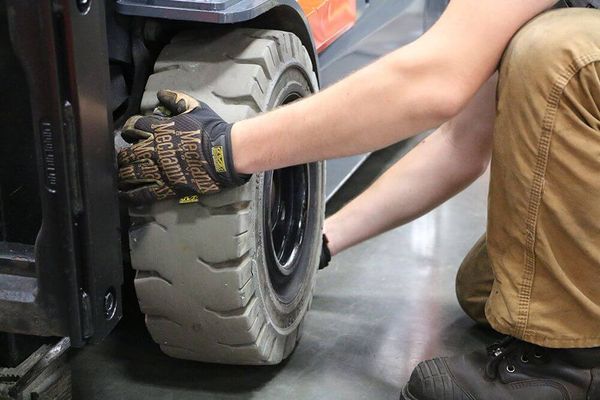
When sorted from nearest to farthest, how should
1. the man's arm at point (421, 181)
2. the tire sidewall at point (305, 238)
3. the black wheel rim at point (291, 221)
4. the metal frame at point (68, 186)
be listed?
1. the metal frame at point (68, 186)
2. the tire sidewall at point (305, 238)
3. the black wheel rim at point (291, 221)
4. the man's arm at point (421, 181)

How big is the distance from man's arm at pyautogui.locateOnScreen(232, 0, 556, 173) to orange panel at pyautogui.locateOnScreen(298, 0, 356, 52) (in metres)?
0.47

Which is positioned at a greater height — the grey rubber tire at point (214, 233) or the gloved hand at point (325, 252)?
the grey rubber tire at point (214, 233)

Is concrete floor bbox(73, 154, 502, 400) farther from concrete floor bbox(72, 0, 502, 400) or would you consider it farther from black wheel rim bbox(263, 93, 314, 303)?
black wheel rim bbox(263, 93, 314, 303)

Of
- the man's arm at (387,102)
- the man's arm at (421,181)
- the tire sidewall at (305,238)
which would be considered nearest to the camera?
the man's arm at (387,102)

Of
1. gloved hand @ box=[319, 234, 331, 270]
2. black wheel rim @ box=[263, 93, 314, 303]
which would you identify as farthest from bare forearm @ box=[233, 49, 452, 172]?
gloved hand @ box=[319, 234, 331, 270]

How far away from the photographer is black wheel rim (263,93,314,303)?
1.96 meters

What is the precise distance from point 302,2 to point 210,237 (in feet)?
2.06

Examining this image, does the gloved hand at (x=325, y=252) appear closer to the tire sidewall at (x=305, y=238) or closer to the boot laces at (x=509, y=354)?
the tire sidewall at (x=305, y=238)

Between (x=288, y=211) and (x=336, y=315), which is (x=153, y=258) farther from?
(x=336, y=315)

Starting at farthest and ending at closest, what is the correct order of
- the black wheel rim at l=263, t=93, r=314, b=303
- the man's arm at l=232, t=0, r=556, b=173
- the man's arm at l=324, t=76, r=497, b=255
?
the man's arm at l=324, t=76, r=497, b=255 → the black wheel rim at l=263, t=93, r=314, b=303 → the man's arm at l=232, t=0, r=556, b=173

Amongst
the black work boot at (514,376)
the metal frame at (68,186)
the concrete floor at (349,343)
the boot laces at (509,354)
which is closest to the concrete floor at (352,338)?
the concrete floor at (349,343)

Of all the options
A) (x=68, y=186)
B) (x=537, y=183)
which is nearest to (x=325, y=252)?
(x=537, y=183)

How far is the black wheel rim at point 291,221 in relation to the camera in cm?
196

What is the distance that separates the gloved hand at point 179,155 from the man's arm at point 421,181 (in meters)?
0.64
